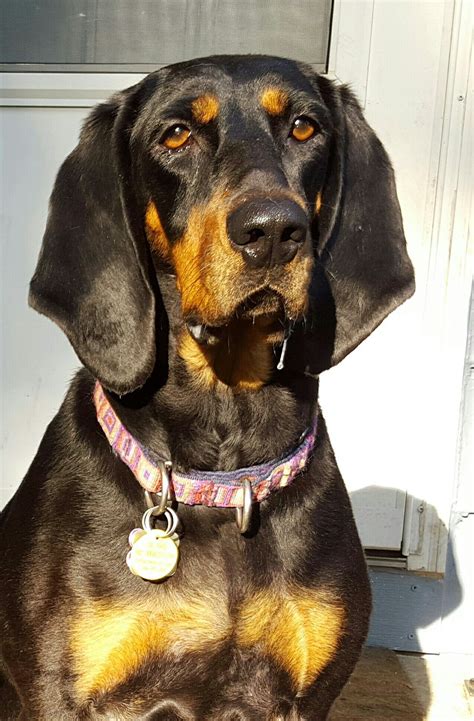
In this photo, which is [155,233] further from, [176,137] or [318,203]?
[318,203]

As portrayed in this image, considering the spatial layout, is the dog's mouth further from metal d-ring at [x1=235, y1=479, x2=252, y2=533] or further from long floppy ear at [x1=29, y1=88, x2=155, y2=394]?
metal d-ring at [x1=235, y1=479, x2=252, y2=533]

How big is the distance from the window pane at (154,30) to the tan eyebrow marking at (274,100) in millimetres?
1860

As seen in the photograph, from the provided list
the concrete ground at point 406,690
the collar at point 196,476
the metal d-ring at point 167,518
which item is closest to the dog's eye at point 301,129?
the collar at point 196,476

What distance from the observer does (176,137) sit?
2795mm

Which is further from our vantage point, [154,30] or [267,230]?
[154,30]

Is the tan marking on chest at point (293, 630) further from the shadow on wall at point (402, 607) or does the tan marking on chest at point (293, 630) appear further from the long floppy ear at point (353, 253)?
the shadow on wall at point (402, 607)

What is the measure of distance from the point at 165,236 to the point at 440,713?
7.68 feet

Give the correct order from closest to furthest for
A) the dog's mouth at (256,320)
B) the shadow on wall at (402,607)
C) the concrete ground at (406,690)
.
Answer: the dog's mouth at (256,320) < the concrete ground at (406,690) < the shadow on wall at (402,607)

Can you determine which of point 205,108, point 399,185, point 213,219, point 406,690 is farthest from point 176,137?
point 406,690

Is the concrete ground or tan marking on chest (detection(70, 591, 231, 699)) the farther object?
the concrete ground

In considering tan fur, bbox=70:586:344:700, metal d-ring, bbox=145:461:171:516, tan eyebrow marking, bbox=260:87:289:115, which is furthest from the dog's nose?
tan fur, bbox=70:586:344:700

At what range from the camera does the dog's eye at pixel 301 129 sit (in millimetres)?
2850

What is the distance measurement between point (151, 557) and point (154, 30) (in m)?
2.82

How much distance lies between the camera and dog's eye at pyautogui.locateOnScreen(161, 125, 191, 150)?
2789 millimetres
